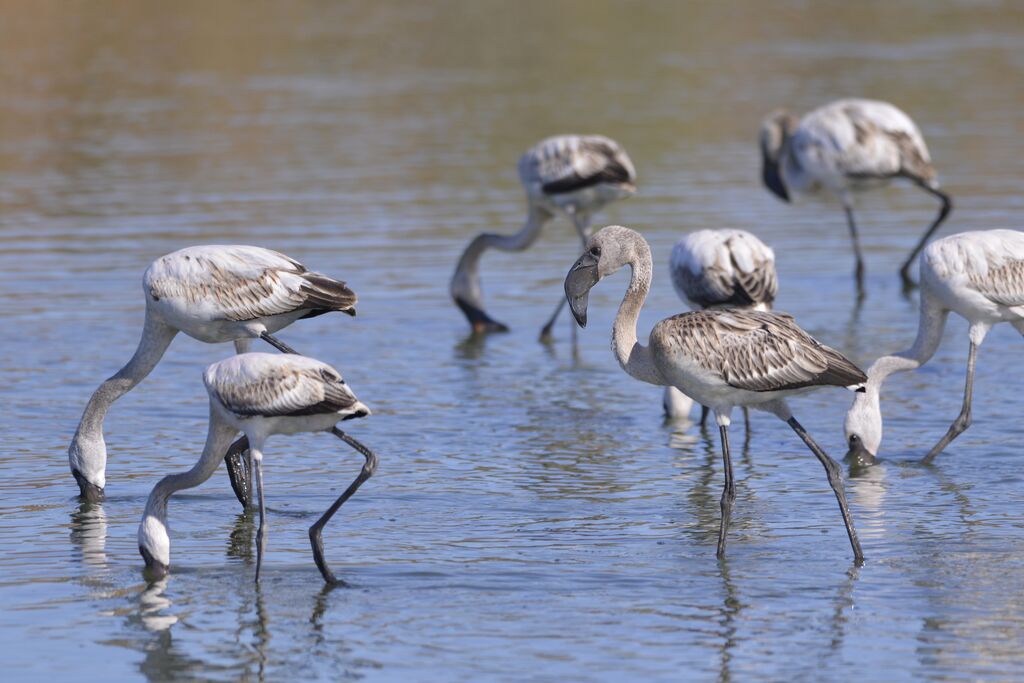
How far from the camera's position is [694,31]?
3522 centimetres

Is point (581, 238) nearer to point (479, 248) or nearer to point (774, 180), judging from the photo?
point (479, 248)

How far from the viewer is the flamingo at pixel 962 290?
948cm

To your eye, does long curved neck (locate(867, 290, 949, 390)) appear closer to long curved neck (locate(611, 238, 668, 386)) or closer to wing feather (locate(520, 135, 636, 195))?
long curved neck (locate(611, 238, 668, 386))

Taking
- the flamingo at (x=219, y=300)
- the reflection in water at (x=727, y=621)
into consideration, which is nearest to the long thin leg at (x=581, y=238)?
the flamingo at (x=219, y=300)

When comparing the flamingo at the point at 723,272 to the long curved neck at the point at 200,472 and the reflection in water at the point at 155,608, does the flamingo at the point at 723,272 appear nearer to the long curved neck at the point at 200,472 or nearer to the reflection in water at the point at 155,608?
the long curved neck at the point at 200,472

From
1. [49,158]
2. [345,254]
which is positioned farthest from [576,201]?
[49,158]

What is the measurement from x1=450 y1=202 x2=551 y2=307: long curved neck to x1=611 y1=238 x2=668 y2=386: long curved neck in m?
5.53

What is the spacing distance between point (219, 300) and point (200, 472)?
1267 millimetres

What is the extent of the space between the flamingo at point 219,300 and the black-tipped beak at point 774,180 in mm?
8404

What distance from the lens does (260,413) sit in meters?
7.33

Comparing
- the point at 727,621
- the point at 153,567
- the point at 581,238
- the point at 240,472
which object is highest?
the point at 581,238

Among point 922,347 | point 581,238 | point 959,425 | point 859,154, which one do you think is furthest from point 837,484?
point 859,154

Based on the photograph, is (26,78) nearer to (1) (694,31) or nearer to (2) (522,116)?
(2) (522,116)

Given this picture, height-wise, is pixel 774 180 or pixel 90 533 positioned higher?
pixel 774 180
